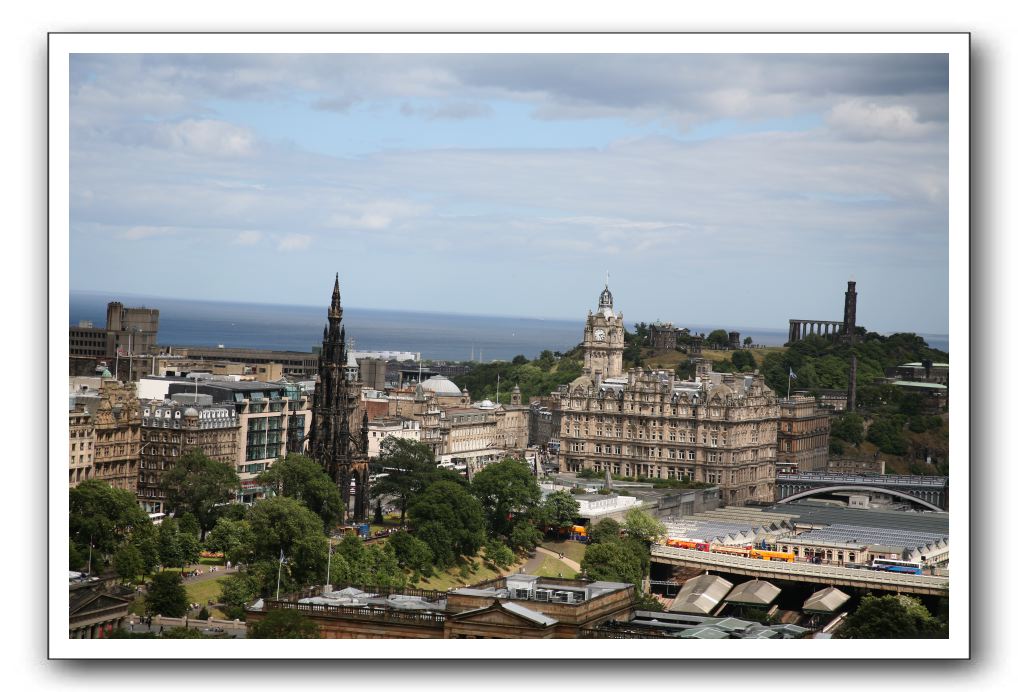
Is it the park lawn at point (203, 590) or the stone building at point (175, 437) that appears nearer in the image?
the park lawn at point (203, 590)

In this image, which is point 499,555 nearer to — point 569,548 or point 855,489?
point 569,548

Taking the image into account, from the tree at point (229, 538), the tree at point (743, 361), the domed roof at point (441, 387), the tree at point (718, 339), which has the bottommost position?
the tree at point (229, 538)

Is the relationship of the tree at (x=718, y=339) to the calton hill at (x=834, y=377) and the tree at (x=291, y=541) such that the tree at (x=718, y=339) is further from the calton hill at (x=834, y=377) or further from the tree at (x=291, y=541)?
the tree at (x=291, y=541)

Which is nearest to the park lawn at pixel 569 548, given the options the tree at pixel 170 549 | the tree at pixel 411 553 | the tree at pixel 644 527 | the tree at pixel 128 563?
the tree at pixel 644 527

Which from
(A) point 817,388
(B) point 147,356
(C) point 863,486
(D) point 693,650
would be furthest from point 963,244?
(A) point 817,388

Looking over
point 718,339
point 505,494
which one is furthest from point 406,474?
point 718,339

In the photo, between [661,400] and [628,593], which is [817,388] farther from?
[628,593]
